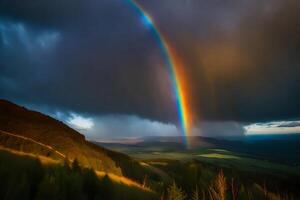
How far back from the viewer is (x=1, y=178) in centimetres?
1419

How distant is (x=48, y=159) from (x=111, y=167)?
8.06 m

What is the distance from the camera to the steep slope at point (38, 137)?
20.0 meters

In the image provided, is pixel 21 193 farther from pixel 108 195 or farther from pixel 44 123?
pixel 44 123

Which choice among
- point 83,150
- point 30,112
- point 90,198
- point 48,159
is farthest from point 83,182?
point 30,112

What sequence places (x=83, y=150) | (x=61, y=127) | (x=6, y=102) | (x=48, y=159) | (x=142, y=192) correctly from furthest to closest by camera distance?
(x=61, y=127) < (x=6, y=102) < (x=83, y=150) < (x=142, y=192) < (x=48, y=159)

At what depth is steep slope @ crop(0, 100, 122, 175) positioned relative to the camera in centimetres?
1995

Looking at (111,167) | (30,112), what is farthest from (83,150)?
(30,112)

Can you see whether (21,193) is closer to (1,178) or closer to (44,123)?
(1,178)

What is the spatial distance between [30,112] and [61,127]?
313 centimetres

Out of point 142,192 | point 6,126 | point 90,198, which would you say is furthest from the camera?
point 6,126

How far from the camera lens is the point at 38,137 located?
23391 millimetres

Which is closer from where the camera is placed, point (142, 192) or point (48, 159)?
point (48, 159)

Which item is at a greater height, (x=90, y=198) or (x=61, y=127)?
(x=61, y=127)

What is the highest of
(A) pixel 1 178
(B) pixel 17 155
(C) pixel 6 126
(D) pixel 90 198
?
(C) pixel 6 126
